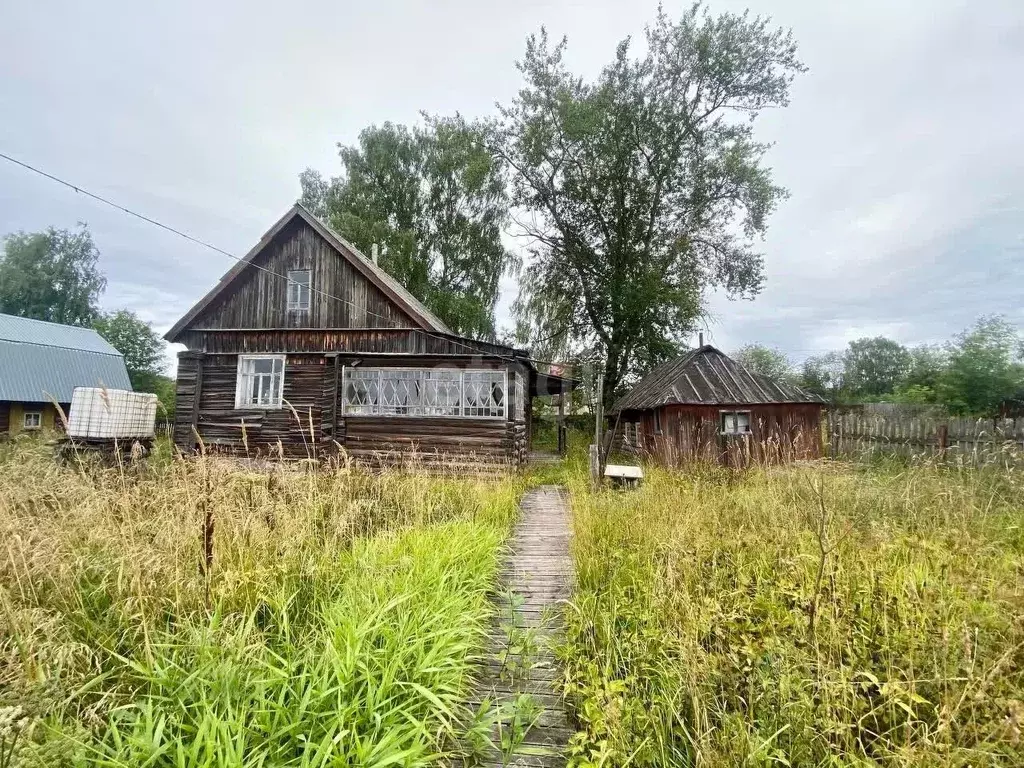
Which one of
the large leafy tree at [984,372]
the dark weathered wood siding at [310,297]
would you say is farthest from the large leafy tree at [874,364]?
the dark weathered wood siding at [310,297]

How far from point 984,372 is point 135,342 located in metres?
54.0

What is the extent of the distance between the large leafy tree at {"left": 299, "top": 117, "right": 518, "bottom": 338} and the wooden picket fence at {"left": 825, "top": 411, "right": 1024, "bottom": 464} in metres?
16.3

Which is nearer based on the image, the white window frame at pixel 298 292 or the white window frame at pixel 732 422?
the white window frame at pixel 732 422

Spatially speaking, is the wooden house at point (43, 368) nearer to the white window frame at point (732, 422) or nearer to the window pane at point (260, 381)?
the window pane at point (260, 381)

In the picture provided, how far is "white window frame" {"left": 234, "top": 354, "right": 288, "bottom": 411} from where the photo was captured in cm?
Answer: 1302

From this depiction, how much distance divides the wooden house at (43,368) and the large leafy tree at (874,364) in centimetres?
6124

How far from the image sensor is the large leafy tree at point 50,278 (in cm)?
3331

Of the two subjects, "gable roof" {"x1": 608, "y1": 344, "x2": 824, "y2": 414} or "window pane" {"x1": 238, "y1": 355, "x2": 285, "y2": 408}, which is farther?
"window pane" {"x1": 238, "y1": 355, "x2": 285, "y2": 408}

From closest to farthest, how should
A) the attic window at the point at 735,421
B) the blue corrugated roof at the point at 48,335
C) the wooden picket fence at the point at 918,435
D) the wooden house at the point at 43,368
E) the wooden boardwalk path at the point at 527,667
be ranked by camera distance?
1. the wooden boardwalk path at the point at 527,667
2. the wooden picket fence at the point at 918,435
3. the attic window at the point at 735,421
4. the wooden house at the point at 43,368
5. the blue corrugated roof at the point at 48,335

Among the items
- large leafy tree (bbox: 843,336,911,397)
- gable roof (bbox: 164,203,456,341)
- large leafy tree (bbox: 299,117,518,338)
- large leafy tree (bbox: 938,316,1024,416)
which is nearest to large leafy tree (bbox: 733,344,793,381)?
large leafy tree (bbox: 843,336,911,397)

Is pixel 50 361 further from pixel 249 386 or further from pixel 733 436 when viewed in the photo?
pixel 733 436

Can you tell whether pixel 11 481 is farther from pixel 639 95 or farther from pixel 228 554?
pixel 639 95

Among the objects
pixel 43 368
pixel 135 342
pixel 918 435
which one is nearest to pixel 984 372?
pixel 918 435

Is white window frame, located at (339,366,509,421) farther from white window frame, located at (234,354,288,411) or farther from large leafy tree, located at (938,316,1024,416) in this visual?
large leafy tree, located at (938,316,1024,416)
